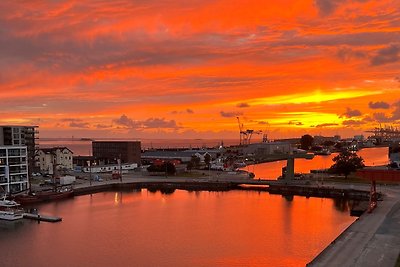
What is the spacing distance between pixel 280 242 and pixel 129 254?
5.48 m

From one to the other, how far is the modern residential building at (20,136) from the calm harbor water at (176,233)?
345 inches

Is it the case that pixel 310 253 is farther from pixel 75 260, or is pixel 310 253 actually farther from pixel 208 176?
pixel 208 176

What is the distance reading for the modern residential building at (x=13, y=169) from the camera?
25.7 m

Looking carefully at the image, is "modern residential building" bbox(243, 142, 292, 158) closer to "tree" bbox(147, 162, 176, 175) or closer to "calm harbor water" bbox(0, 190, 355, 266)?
"tree" bbox(147, 162, 176, 175)

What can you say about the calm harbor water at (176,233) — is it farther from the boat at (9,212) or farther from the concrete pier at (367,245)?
the concrete pier at (367,245)

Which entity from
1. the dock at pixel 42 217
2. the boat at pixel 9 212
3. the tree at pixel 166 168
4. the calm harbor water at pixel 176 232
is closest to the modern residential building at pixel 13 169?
the calm harbor water at pixel 176 232

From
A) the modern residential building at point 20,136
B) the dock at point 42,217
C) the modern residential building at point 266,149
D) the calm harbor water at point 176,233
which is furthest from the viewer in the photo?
the modern residential building at point 266,149

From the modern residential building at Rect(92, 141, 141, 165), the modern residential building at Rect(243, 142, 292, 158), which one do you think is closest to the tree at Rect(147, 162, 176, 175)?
the modern residential building at Rect(92, 141, 141, 165)

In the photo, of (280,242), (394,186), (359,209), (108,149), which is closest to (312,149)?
(108,149)

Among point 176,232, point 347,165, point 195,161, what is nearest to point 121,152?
point 195,161

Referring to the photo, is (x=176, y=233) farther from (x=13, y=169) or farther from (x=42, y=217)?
(x=13, y=169)

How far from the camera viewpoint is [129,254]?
568 inches

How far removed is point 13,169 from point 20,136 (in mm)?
6729

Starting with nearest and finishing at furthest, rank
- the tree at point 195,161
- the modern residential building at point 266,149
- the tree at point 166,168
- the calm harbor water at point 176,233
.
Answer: the calm harbor water at point 176,233 < the tree at point 166,168 < the tree at point 195,161 < the modern residential building at point 266,149
